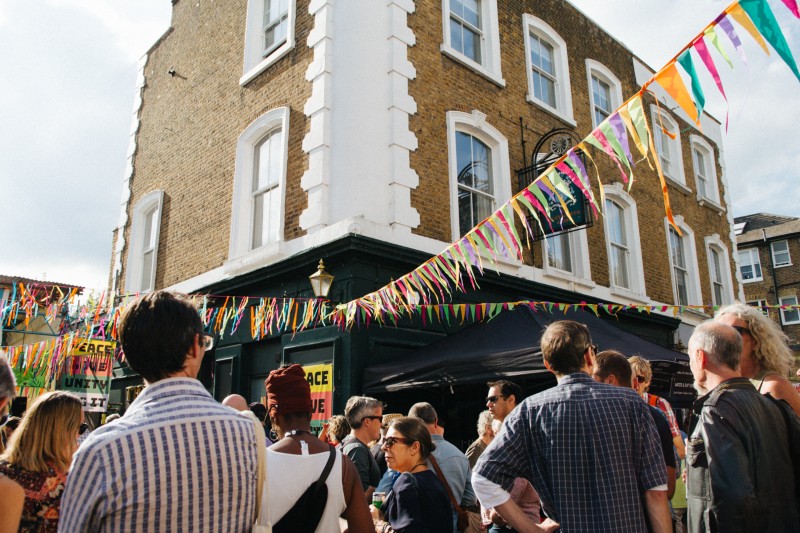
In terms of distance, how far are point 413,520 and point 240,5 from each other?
37.3ft

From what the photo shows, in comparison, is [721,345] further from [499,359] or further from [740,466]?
[499,359]

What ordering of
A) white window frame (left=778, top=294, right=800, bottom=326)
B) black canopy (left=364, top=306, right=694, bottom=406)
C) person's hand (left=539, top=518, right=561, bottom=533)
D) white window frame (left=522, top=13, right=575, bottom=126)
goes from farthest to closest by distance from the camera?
white window frame (left=778, top=294, right=800, bottom=326) → white window frame (left=522, top=13, right=575, bottom=126) → black canopy (left=364, top=306, right=694, bottom=406) → person's hand (left=539, top=518, right=561, bottom=533)

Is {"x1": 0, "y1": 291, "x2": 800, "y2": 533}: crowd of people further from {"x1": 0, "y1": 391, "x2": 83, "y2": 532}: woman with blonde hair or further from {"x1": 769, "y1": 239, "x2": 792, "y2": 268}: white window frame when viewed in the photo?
{"x1": 769, "y1": 239, "x2": 792, "y2": 268}: white window frame

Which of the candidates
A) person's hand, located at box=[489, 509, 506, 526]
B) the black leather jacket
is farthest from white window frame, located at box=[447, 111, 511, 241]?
the black leather jacket

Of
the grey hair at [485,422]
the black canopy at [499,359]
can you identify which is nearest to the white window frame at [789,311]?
the black canopy at [499,359]

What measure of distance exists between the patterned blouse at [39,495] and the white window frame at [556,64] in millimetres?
10531

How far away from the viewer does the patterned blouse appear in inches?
104

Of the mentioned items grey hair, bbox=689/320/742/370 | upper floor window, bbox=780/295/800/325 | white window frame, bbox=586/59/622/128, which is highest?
white window frame, bbox=586/59/622/128

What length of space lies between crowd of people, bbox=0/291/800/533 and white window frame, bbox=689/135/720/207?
15.1 metres

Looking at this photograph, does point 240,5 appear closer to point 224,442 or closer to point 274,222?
point 274,222

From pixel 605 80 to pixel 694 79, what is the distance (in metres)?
10.9

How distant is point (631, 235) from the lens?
13.0 m

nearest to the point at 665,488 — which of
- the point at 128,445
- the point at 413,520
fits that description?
the point at 413,520

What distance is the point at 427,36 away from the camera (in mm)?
9688
